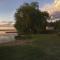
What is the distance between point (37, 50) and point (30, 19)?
45cm

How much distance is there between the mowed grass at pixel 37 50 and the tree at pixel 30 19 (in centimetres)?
11

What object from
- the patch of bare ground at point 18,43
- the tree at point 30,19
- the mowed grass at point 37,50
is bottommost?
the mowed grass at point 37,50

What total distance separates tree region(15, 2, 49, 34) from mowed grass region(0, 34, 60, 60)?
109 millimetres

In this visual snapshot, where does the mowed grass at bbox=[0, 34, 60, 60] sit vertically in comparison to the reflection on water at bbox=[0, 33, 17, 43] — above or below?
below

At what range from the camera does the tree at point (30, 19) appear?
7.82 feet

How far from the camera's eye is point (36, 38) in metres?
2.31

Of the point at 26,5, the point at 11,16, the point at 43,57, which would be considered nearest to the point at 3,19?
the point at 11,16

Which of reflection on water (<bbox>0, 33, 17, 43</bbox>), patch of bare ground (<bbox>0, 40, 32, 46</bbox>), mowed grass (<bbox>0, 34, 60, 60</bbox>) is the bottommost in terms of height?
mowed grass (<bbox>0, 34, 60, 60</bbox>)

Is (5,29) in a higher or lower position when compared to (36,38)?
higher

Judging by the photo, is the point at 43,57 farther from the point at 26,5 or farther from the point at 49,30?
the point at 26,5

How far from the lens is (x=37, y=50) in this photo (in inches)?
89.0

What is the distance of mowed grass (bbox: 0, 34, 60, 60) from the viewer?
2199 mm

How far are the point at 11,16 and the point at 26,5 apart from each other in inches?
10.2

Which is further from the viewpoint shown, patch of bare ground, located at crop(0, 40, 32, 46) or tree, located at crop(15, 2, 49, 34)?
tree, located at crop(15, 2, 49, 34)
